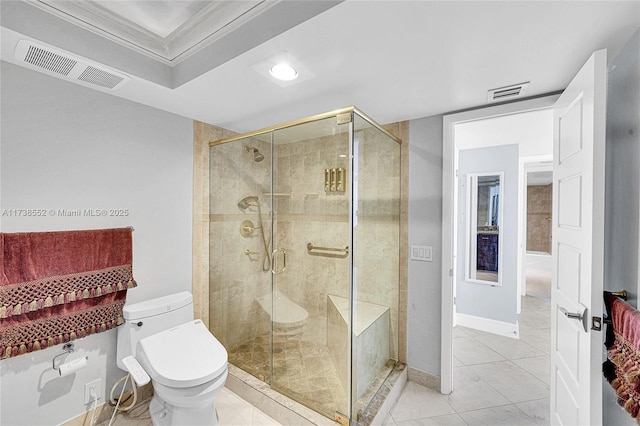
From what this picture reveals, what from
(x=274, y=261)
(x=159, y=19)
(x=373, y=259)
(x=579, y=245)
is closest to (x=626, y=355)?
(x=579, y=245)

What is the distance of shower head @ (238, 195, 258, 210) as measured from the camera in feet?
7.73

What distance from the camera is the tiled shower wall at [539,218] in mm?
7922

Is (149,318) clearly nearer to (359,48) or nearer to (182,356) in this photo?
(182,356)

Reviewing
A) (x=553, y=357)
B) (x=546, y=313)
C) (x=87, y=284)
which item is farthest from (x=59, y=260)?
(x=546, y=313)

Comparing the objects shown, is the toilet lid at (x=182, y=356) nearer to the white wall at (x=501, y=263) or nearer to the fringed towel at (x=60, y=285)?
the fringed towel at (x=60, y=285)

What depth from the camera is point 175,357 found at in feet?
5.45

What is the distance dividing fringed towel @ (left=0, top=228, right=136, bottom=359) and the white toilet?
17 cm

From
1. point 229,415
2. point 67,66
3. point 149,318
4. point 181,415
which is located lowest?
point 229,415

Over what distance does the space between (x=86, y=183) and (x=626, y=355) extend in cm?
284

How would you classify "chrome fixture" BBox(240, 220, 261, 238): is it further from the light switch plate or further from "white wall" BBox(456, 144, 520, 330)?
"white wall" BBox(456, 144, 520, 330)

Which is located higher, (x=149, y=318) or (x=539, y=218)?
(x=539, y=218)

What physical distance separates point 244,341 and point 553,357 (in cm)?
228

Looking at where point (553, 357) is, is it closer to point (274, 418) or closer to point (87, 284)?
point (274, 418)

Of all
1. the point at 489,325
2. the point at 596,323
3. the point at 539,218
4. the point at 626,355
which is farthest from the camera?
the point at 539,218
